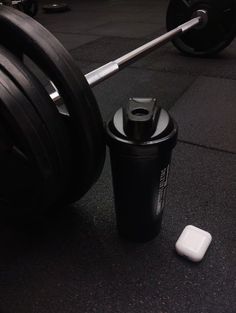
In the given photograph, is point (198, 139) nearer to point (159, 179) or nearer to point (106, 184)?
point (106, 184)

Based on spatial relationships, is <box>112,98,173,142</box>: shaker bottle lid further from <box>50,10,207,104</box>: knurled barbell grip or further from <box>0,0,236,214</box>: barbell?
<box>50,10,207,104</box>: knurled barbell grip

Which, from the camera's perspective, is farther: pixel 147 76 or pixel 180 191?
pixel 147 76

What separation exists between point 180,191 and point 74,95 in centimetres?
55

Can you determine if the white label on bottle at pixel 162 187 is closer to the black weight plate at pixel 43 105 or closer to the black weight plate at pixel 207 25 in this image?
the black weight plate at pixel 43 105

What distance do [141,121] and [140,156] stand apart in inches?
3.1

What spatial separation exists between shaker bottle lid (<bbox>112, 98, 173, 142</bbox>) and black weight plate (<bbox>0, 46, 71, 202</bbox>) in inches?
4.6

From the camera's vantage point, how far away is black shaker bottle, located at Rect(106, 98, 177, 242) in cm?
56

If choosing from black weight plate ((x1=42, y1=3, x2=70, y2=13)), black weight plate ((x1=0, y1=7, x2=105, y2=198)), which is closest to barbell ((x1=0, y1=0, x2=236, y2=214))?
black weight plate ((x1=0, y1=7, x2=105, y2=198))

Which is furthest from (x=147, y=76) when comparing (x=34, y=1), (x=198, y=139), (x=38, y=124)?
(x=34, y=1)

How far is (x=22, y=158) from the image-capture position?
608 millimetres

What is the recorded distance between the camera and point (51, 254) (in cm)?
77

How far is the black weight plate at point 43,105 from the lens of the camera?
0.54 m

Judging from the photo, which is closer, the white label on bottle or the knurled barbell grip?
the white label on bottle

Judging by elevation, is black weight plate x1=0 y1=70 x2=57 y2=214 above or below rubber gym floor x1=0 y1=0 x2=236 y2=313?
above
